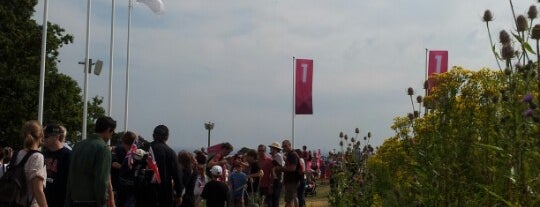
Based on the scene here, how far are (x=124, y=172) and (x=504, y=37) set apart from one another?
20.5ft

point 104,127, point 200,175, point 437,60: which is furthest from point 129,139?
point 437,60

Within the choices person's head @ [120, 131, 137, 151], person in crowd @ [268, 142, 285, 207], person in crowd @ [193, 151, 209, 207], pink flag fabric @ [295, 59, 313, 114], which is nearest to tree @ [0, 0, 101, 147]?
pink flag fabric @ [295, 59, 313, 114]

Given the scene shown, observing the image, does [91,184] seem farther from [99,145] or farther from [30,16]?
[30,16]

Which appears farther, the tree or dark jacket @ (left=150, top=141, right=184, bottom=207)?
the tree

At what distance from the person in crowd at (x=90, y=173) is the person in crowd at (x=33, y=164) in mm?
294

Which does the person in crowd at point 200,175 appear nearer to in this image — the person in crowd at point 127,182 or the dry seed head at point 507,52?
the person in crowd at point 127,182

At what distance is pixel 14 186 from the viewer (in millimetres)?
6922

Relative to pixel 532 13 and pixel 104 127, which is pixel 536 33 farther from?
pixel 104 127

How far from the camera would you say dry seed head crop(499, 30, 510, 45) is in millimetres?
4090

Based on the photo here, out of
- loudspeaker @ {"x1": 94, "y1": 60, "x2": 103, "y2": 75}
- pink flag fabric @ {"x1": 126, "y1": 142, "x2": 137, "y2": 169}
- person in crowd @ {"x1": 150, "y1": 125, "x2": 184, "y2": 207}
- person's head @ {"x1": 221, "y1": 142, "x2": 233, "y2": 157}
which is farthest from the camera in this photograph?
loudspeaker @ {"x1": 94, "y1": 60, "x2": 103, "y2": 75}

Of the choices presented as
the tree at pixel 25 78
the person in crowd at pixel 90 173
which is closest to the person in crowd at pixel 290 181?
the person in crowd at pixel 90 173

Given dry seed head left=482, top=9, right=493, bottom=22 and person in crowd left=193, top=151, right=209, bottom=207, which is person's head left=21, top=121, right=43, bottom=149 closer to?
dry seed head left=482, top=9, right=493, bottom=22

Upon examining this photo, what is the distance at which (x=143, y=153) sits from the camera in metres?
9.60

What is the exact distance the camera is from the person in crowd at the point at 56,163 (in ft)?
24.8
